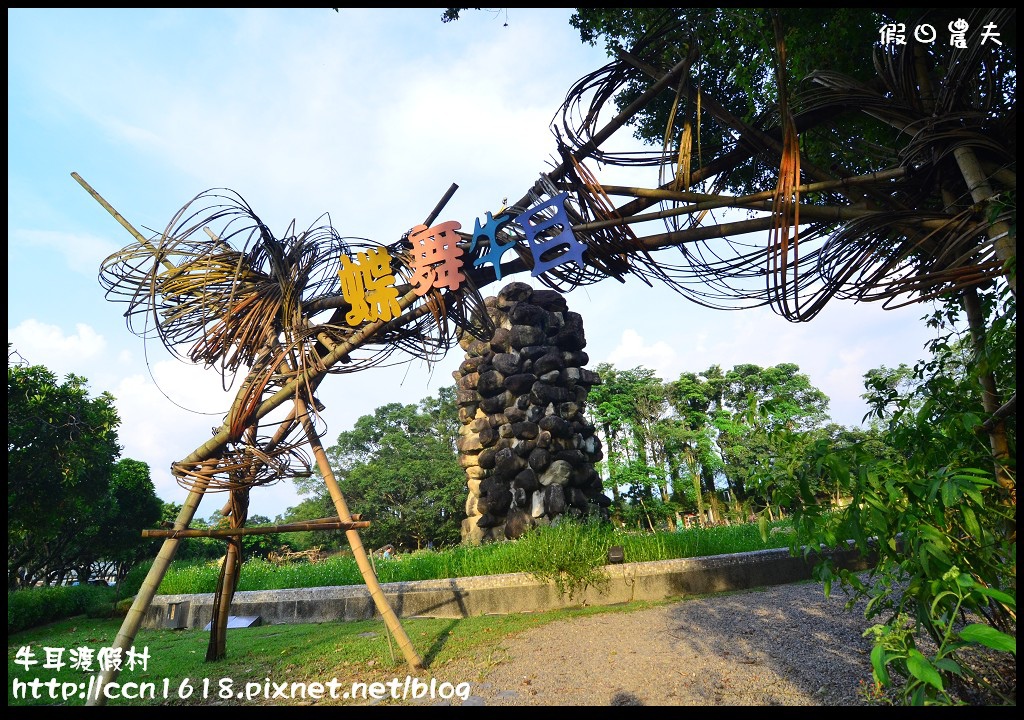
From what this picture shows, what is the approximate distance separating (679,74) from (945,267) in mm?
1671

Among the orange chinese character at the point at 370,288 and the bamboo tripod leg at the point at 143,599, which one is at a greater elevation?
the orange chinese character at the point at 370,288

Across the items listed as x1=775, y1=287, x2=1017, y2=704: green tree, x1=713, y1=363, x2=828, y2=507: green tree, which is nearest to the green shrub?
x1=775, y1=287, x2=1017, y2=704: green tree

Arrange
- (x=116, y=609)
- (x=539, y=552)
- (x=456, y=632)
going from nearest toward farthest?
1. (x=456, y=632)
2. (x=539, y=552)
3. (x=116, y=609)

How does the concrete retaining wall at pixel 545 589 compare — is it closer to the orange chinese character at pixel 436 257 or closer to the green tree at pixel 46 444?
the orange chinese character at pixel 436 257

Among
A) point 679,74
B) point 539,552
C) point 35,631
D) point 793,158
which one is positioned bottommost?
point 35,631

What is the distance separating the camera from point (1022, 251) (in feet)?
7.20

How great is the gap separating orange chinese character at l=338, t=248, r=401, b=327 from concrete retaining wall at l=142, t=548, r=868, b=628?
12.1 feet

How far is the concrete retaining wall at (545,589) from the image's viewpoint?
21.5ft

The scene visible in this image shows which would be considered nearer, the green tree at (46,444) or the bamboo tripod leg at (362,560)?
the bamboo tripod leg at (362,560)

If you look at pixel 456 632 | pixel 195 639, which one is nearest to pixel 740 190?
pixel 456 632

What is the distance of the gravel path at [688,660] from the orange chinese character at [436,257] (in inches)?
101

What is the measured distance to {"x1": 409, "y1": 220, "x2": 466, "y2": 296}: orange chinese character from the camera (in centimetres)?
405

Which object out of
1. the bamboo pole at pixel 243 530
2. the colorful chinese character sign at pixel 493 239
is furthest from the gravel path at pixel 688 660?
the colorful chinese character sign at pixel 493 239

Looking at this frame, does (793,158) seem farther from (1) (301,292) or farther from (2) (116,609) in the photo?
(2) (116,609)
